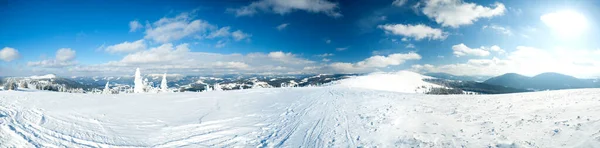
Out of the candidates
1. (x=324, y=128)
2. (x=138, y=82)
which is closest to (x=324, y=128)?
(x=324, y=128)

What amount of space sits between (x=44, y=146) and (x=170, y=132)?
18.1 feet

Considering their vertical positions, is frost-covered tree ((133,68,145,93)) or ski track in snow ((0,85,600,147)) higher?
frost-covered tree ((133,68,145,93))

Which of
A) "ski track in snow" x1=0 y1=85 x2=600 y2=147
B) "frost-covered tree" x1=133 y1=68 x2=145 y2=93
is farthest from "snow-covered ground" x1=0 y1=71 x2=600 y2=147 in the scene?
"frost-covered tree" x1=133 y1=68 x2=145 y2=93

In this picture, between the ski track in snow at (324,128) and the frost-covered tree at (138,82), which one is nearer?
the ski track in snow at (324,128)

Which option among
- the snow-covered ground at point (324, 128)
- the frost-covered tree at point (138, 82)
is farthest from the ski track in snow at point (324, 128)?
the frost-covered tree at point (138, 82)

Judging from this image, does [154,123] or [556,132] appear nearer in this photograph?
[556,132]

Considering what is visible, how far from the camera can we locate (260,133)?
16.4 meters

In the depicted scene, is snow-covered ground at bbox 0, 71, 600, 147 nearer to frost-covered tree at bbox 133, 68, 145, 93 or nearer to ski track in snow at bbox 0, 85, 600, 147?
ski track in snow at bbox 0, 85, 600, 147

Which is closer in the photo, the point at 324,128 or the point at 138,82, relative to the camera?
the point at 324,128

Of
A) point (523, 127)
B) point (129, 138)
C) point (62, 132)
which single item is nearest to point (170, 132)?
point (129, 138)

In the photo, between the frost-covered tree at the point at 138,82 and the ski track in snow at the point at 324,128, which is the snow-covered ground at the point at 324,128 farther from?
the frost-covered tree at the point at 138,82

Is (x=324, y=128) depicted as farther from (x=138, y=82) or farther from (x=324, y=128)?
(x=138, y=82)

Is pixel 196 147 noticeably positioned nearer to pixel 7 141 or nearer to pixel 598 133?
pixel 7 141

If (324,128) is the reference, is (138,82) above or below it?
above
